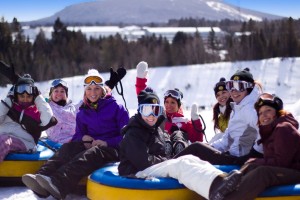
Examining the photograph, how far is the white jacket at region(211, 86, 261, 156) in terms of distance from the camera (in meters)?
4.80

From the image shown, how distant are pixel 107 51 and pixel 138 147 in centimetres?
3949

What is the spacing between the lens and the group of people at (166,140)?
13.0ft

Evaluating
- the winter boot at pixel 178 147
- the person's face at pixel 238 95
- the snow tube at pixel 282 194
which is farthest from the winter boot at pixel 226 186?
the winter boot at pixel 178 147

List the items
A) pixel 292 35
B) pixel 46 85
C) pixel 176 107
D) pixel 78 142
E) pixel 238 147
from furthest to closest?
1. pixel 292 35
2. pixel 46 85
3. pixel 176 107
4. pixel 78 142
5. pixel 238 147

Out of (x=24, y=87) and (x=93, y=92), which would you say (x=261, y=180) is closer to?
(x=93, y=92)

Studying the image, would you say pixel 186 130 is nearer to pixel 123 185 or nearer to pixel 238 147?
pixel 238 147

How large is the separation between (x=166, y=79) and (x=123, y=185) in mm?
30284

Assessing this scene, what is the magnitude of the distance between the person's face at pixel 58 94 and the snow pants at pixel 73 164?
161 cm

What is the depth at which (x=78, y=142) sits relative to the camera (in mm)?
5402

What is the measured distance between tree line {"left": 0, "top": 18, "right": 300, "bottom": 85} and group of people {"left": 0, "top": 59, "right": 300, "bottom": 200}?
101 feet

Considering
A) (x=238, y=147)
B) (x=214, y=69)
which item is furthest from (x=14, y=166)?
(x=214, y=69)

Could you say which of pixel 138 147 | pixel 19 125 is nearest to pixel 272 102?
pixel 138 147

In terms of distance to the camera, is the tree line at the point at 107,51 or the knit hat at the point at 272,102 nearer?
the knit hat at the point at 272,102

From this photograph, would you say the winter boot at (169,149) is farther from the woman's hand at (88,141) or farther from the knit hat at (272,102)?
the knit hat at (272,102)
